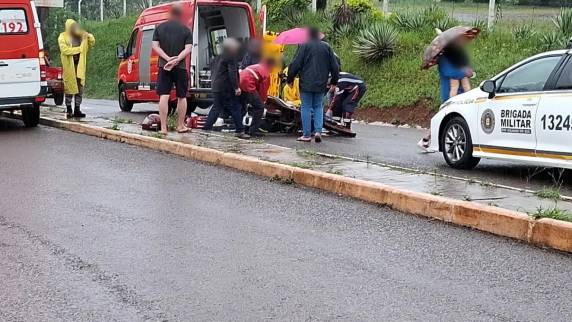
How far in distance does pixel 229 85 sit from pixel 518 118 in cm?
504

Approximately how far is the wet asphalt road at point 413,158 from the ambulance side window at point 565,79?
980mm

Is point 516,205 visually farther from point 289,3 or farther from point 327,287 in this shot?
point 289,3

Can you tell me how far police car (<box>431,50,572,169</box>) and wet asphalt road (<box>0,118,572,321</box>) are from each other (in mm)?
2259

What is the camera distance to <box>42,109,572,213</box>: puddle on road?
260 inches

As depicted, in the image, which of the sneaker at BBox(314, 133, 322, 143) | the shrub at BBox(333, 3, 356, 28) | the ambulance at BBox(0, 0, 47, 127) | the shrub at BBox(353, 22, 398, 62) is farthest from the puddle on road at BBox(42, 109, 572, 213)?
the shrub at BBox(333, 3, 356, 28)

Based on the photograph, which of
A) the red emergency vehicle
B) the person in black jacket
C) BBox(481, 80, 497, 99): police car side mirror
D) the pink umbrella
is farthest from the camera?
the red emergency vehicle

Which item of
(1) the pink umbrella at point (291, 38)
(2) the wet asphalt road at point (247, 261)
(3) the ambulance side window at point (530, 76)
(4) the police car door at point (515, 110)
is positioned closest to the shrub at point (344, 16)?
(1) the pink umbrella at point (291, 38)

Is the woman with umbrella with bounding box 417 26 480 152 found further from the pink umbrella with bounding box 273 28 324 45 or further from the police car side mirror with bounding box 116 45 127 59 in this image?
the police car side mirror with bounding box 116 45 127 59

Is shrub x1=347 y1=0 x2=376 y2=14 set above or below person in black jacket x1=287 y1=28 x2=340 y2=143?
above

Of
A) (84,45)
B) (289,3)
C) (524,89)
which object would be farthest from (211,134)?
(289,3)

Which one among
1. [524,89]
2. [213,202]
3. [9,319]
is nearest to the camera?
[9,319]

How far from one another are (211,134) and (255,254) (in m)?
6.71

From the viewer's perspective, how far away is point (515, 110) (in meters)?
8.52

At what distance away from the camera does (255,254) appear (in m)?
5.48
